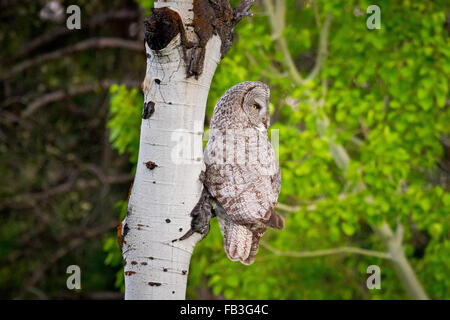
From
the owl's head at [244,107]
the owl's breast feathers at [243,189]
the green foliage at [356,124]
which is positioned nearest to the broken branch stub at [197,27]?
the owl's head at [244,107]

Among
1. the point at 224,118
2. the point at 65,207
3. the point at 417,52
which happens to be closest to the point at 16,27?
the point at 65,207

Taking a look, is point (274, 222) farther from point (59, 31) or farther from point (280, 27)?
point (59, 31)

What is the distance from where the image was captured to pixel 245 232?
1.92 m

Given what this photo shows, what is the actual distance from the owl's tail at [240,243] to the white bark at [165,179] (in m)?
0.17

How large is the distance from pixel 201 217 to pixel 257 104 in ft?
1.61

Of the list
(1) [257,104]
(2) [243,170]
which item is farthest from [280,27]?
(2) [243,170]

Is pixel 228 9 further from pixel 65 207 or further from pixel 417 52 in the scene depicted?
pixel 65 207

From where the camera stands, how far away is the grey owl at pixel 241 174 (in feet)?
6.24

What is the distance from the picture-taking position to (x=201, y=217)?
1851mm

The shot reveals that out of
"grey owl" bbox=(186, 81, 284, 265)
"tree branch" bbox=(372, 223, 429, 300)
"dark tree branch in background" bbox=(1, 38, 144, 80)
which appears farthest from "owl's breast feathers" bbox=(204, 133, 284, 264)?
"dark tree branch in background" bbox=(1, 38, 144, 80)

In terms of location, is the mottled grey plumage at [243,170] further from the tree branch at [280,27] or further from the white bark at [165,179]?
the tree branch at [280,27]

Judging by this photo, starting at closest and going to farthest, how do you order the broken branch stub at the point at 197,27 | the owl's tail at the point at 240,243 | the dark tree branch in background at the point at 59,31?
the broken branch stub at the point at 197,27
the owl's tail at the point at 240,243
the dark tree branch in background at the point at 59,31

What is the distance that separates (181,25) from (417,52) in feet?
9.37

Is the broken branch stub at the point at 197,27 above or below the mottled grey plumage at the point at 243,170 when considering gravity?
above
